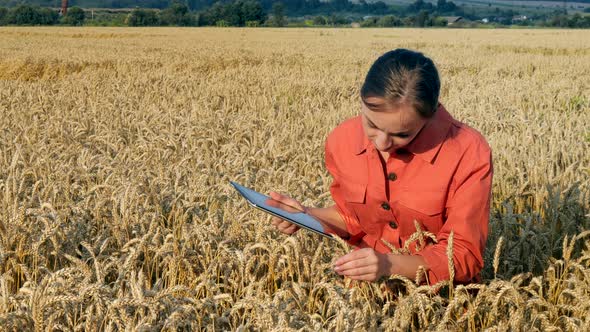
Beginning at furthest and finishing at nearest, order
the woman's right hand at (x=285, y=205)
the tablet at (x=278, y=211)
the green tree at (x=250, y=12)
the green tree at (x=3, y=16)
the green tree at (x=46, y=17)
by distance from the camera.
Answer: the green tree at (x=250, y=12) → the green tree at (x=3, y=16) → the green tree at (x=46, y=17) → the woman's right hand at (x=285, y=205) → the tablet at (x=278, y=211)

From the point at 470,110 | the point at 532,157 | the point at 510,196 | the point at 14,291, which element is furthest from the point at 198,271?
the point at 470,110

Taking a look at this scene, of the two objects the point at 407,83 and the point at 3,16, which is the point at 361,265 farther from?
the point at 3,16

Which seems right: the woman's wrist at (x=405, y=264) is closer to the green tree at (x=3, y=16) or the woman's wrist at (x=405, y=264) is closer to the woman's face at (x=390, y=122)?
the woman's face at (x=390, y=122)

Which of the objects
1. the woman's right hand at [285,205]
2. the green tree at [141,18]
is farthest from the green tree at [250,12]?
the woman's right hand at [285,205]

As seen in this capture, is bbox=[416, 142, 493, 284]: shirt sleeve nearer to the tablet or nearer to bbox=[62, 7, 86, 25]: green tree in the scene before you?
the tablet

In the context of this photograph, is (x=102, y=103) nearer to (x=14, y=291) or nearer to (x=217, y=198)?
(x=217, y=198)

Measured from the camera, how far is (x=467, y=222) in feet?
7.21

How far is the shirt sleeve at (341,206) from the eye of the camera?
265 cm

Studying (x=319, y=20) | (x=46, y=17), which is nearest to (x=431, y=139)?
(x=46, y=17)

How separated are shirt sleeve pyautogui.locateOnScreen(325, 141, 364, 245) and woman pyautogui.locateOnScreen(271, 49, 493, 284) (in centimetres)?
1

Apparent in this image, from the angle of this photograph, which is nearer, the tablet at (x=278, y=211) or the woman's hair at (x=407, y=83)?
the woman's hair at (x=407, y=83)

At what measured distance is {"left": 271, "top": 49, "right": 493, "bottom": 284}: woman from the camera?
2049mm

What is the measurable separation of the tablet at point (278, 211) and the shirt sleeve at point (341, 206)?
378 millimetres

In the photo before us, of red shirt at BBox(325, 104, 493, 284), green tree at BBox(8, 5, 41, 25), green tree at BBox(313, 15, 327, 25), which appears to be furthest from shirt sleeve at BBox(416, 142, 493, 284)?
green tree at BBox(313, 15, 327, 25)
